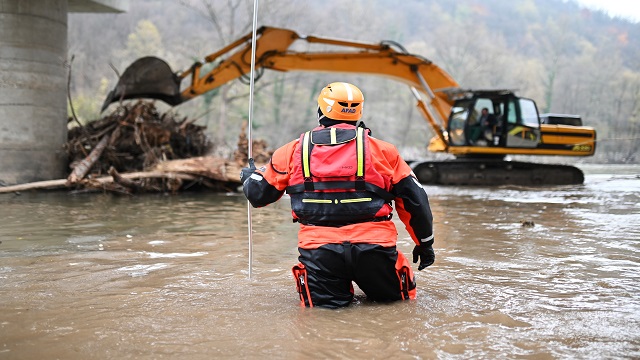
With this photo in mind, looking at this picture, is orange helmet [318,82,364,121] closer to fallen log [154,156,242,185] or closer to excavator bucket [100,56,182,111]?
fallen log [154,156,242,185]

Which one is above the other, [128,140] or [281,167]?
[128,140]

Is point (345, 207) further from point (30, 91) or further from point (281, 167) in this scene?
point (30, 91)

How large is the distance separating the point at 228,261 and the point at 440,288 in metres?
2.13

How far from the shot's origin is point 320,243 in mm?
4012

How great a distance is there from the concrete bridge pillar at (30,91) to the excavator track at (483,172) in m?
9.15

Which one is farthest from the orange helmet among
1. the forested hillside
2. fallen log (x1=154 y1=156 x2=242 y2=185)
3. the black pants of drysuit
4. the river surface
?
the forested hillside

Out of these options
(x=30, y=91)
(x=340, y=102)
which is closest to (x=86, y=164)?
(x=30, y=91)

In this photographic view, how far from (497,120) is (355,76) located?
36.2 metres

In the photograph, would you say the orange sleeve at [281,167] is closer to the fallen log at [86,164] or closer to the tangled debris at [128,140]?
the fallen log at [86,164]

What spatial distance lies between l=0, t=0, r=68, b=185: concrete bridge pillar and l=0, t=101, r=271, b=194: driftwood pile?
61 cm

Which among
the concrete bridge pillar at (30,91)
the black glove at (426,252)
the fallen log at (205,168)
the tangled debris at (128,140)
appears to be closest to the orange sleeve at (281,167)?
the black glove at (426,252)

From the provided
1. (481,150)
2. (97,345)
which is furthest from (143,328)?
(481,150)

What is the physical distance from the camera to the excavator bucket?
13.4 metres

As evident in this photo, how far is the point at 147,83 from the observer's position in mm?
13750
